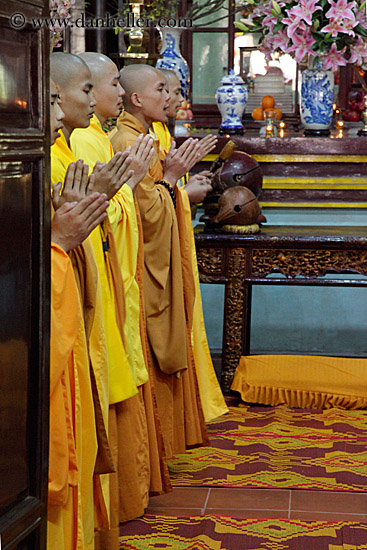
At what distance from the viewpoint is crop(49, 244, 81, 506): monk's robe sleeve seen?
1806mm

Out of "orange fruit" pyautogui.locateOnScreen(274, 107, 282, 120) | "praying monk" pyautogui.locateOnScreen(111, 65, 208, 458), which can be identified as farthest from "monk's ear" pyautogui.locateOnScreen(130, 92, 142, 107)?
"orange fruit" pyautogui.locateOnScreen(274, 107, 282, 120)

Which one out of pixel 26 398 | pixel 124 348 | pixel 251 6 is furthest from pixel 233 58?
pixel 26 398

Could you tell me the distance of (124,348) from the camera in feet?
8.63

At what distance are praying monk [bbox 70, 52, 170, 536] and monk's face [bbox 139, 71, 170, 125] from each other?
0.33m

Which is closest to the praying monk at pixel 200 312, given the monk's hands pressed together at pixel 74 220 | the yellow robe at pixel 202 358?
the yellow robe at pixel 202 358

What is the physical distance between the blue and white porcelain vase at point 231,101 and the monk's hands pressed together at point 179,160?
5.88ft

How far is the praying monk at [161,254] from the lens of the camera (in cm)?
316

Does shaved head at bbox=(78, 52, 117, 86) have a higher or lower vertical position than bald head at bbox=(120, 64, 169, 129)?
higher

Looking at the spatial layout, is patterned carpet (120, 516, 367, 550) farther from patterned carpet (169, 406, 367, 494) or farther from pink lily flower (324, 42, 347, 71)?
pink lily flower (324, 42, 347, 71)

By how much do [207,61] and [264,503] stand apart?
11.0 ft

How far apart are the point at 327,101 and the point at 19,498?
405cm

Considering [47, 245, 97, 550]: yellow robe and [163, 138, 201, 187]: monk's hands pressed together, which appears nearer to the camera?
[47, 245, 97, 550]: yellow robe

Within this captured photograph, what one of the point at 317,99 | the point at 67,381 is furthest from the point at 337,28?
the point at 67,381

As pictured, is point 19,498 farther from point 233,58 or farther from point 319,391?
point 233,58
